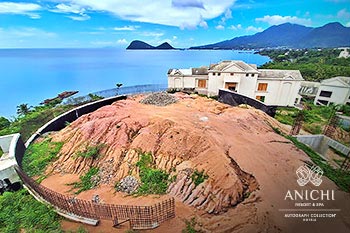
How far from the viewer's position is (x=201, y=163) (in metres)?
7.21

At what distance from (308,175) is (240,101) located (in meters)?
9.24

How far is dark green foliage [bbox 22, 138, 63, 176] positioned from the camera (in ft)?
27.6

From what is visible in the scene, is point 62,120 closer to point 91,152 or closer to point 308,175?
point 91,152

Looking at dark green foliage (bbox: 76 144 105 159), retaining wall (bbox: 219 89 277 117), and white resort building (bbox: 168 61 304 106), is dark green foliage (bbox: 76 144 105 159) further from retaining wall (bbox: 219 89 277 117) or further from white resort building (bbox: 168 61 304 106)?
white resort building (bbox: 168 61 304 106)

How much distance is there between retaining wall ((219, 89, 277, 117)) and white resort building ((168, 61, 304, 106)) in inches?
93.0

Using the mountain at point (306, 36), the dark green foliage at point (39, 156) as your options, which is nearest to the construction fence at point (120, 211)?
the dark green foliage at point (39, 156)

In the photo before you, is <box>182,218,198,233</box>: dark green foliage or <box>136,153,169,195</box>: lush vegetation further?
<box>136,153,169,195</box>: lush vegetation

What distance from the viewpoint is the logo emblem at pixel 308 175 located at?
5.88m

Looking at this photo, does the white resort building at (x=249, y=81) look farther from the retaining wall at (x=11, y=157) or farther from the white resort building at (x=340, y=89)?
the retaining wall at (x=11, y=157)

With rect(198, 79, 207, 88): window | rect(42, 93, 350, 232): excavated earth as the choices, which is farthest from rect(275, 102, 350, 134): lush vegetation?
rect(198, 79, 207, 88): window

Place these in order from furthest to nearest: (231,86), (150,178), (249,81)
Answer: (231,86) → (249,81) → (150,178)

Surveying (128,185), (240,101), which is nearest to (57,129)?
(128,185)

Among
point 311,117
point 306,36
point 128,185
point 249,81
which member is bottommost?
point 311,117

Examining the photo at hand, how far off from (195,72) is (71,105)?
12475 mm
